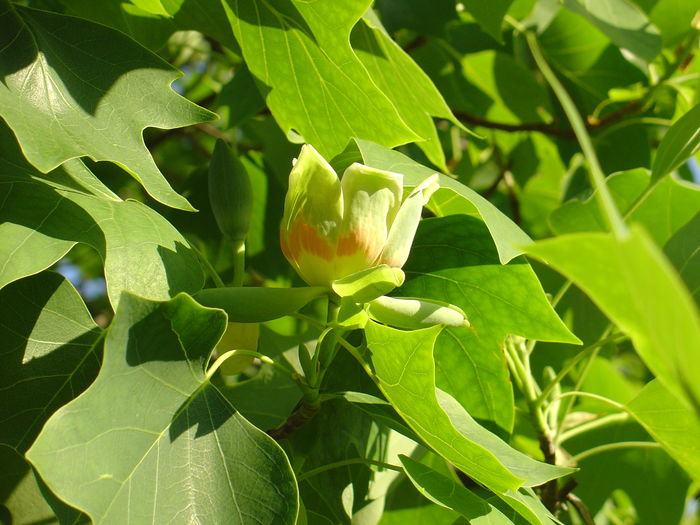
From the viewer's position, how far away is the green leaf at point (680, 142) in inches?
35.7

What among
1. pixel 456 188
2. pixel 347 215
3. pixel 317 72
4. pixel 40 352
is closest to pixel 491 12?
pixel 317 72

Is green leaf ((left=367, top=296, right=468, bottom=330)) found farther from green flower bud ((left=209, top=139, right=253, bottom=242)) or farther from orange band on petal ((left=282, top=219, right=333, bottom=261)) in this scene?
green flower bud ((left=209, top=139, right=253, bottom=242))

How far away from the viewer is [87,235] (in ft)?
2.55

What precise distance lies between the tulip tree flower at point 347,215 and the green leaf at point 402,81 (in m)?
0.32

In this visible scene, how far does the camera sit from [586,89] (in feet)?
5.58

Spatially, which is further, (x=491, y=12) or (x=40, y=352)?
(x=491, y=12)

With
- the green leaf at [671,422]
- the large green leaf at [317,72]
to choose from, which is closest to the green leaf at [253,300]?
the large green leaf at [317,72]

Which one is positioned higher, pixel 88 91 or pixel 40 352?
pixel 88 91

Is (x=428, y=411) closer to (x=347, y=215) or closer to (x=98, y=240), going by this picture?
(x=347, y=215)

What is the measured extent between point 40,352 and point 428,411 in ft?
1.35

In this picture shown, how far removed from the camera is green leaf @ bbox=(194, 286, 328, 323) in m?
0.75

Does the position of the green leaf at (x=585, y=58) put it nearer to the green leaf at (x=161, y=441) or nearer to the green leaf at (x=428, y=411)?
the green leaf at (x=428, y=411)

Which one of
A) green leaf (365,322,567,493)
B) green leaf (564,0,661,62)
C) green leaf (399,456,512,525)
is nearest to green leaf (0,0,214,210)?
green leaf (365,322,567,493)

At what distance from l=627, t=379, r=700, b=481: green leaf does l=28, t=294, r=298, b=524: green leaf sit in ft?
1.73
